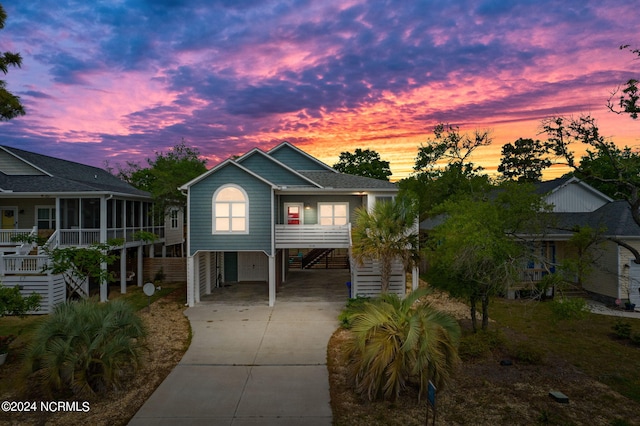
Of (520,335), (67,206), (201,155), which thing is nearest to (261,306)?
(520,335)

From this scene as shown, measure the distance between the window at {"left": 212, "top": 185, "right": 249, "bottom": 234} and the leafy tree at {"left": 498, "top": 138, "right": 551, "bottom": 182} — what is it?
163 ft

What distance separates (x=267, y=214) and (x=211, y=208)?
266 centimetres

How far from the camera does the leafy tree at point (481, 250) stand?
39.1 feet

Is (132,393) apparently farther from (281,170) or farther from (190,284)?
(281,170)

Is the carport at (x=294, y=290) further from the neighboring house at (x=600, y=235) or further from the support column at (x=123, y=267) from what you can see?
the neighboring house at (x=600, y=235)

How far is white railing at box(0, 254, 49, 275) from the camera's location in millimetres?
16969

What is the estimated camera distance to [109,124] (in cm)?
2623

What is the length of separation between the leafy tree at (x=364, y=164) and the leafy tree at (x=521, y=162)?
1968 centimetres

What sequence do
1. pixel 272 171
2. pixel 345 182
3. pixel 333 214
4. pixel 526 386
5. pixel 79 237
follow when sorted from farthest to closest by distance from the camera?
pixel 333 214, pixel 345 182, pixel 272 171, pixel 79 237, pixel 526 386

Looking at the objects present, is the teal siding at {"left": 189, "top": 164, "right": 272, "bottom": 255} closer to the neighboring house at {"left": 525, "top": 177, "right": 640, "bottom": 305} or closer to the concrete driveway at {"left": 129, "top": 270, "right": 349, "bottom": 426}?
the concrete driveway at {"left": 129, "top": 270, "right": 349, "bottom": 426}

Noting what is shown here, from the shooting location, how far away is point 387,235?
16.2m

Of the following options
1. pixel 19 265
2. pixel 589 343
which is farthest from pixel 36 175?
pixel 589 343

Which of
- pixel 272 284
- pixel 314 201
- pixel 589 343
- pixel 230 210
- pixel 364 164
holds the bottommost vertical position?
pixel 589 343

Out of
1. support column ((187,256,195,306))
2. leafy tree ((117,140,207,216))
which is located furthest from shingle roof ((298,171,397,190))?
leafy tree ((117,140,207,216))
